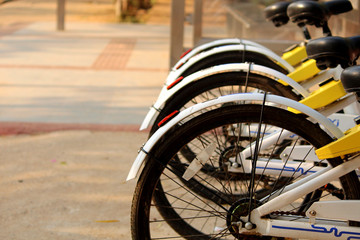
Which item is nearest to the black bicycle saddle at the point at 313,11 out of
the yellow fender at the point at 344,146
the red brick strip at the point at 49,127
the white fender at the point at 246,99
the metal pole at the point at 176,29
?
the white fender at the point at 246,99

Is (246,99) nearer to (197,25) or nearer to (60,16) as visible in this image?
(197,25)

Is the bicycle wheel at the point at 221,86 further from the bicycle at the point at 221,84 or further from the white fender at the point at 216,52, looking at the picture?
the white fender at the point at 216,52

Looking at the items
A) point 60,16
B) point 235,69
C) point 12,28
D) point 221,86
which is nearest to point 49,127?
point 221,86

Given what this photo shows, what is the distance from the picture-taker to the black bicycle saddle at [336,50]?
2.94 metres

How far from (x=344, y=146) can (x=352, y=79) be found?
0.94 ft

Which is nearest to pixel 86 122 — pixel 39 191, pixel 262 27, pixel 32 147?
pixel 32 147

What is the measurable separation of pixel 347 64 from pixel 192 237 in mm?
1198

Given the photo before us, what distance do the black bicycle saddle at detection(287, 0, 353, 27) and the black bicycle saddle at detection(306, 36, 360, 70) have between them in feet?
3.12

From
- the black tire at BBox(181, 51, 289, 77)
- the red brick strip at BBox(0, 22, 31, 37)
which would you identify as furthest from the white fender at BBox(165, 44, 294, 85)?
Result: the red brick strip at BBox(0, 22, 31, 37)

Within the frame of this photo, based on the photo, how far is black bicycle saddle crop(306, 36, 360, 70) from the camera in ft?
9.64

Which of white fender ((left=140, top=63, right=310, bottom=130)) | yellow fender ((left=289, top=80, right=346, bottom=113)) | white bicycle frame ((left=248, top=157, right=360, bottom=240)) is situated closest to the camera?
white bicycle frame ((left=248, top=157, right=360, bottom=240))

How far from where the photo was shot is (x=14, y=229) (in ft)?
12.3

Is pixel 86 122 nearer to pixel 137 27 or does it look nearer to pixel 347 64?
pixel 347 64

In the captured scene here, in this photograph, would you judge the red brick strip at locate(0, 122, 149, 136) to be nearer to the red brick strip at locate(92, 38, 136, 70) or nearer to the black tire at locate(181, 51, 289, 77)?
the black tire at locate(181, 51, 289, 77)
